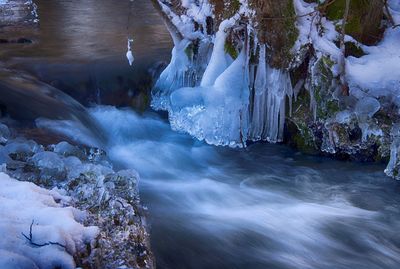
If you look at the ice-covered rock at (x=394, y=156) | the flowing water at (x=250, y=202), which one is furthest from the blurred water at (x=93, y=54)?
the ice-covered rock at (x=394, y=156)

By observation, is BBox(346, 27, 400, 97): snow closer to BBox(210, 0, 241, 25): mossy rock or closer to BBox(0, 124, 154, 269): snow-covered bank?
BBox(210, 0, 241, 25): mossy rock

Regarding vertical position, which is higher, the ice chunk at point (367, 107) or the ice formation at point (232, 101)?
the ice chunk at point (367, 107)

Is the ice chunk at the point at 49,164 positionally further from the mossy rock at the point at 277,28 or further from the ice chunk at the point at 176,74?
the ice chunk at the point at 176,74

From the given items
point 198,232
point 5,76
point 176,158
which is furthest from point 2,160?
point 5,76

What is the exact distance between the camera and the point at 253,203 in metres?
4.59

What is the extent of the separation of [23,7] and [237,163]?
8.70 m

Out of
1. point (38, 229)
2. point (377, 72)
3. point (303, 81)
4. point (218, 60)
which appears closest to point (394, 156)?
point (377, 72)

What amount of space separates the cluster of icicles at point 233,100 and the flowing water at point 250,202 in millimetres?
211

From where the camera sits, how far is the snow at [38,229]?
2.04 metres

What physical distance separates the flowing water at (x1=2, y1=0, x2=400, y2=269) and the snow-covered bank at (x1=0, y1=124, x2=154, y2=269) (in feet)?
2.42

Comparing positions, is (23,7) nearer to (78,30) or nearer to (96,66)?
(78,30)

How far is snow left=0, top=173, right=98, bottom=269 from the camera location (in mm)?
2035

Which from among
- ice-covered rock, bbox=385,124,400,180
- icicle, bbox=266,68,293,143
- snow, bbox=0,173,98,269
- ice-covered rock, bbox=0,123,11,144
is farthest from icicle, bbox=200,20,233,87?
snow, bbox=0,173,98,269

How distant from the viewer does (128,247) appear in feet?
7.77
